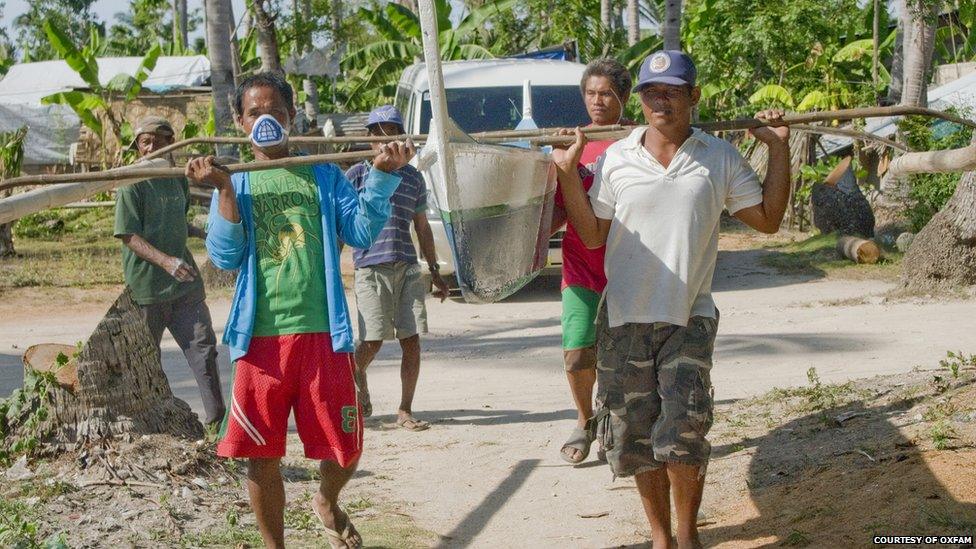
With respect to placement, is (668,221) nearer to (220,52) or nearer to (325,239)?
(325,239)

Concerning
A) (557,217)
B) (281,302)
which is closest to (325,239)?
(281,302)

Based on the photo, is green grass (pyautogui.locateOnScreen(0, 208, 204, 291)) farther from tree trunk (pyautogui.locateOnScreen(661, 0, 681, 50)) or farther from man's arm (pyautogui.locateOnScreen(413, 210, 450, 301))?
tree trunk (pyautogui.locateOnScreen(661, 0, 681, 50))

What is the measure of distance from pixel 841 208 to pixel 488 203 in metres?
10.9

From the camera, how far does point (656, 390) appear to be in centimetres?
399

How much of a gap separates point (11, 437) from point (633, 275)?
2.86m

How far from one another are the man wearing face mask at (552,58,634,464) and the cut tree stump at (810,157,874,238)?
31.0 ft

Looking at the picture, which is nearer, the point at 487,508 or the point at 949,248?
the point at 487,508

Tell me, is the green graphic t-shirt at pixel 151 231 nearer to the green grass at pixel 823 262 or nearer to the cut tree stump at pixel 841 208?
the green grass at pixel 823 262

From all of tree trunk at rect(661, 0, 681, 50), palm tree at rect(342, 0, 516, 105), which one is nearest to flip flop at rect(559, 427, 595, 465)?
tree trunk at rect(661, 0, 681, 50)

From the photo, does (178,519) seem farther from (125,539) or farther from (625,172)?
(625,172)

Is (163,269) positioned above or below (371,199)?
below

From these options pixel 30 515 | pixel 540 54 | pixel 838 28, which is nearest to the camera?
pixel 30 515

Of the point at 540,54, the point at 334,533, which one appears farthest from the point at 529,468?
the point at 540,54

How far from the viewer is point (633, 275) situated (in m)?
3.90
